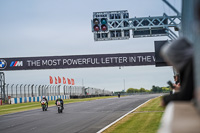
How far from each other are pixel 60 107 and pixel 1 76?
20502 mm

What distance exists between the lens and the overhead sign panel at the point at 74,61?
40.1m

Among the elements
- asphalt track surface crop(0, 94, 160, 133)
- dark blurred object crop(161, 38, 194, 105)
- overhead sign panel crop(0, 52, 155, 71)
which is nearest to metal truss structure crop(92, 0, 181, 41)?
asphalt track surface crop(0, 94, 160, 133)

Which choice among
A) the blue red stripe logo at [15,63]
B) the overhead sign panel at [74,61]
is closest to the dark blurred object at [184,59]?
the overhead sign panel at [74,61]

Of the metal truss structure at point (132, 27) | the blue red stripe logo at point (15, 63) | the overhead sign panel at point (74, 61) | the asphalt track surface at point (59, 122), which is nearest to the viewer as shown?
the asphalt track surface at point (59, 122)

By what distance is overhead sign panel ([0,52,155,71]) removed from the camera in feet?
132

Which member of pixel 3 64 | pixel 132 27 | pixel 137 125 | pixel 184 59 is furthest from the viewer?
pixel 3 64

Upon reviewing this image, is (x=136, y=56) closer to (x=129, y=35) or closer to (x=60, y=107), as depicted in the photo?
(x=129, y=35)

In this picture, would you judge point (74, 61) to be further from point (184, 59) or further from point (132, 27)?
point (184, 59)

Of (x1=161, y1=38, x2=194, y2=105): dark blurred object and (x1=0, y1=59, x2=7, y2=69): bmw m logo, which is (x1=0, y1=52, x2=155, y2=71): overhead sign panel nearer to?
(x1=0, y1=59, x2=7, y2=69): bmw m logo

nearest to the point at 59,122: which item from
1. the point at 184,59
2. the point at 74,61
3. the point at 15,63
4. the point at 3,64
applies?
the point at 184,59

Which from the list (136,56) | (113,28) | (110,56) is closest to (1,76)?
(110,56)

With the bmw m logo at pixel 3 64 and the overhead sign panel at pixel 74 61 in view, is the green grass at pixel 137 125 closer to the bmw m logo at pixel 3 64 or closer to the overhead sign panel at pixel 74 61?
the overhead sign panel at pixel 74 61

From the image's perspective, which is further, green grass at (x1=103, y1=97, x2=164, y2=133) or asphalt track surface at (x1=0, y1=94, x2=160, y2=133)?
asphalt track surface at (x1=0, y1=94, x2=160, y2=133)

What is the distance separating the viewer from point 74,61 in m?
40.5
